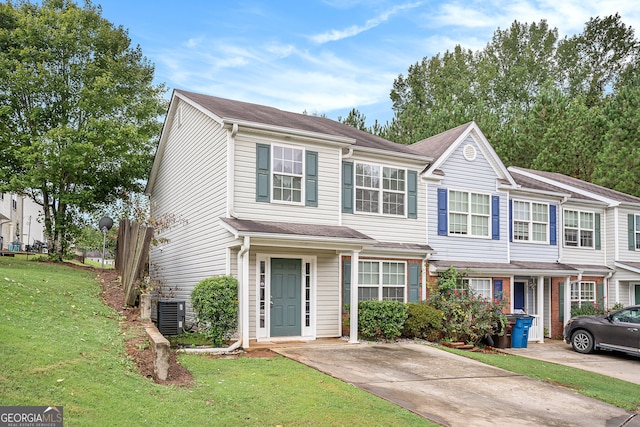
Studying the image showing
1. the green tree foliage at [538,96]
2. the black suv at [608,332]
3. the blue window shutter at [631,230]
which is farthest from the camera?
the green tree foliage at [538,96]

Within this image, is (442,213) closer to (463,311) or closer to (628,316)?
(463,311)

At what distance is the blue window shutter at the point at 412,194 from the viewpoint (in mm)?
17047

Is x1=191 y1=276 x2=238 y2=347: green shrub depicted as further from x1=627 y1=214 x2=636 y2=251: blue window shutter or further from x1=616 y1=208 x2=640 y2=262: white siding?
x1=627 y1=214 x2=636 y2=251: blue window shutter

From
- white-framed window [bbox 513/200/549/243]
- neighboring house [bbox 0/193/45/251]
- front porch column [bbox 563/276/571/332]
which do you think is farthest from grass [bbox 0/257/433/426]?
neighboring house [bbox 0/193/45/251]

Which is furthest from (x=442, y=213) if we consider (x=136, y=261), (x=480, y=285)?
(x=136, y=261)

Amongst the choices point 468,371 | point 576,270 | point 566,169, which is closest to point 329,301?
point 468,371

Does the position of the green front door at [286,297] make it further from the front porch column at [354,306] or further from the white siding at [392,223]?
the white siding at [392,223]

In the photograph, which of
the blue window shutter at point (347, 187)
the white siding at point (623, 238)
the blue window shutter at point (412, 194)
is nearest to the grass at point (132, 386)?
the blue window shutter at point (347, 187)

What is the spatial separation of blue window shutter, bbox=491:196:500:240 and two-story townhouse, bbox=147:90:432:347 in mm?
2993

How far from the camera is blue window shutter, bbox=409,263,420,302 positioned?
54.5 feet

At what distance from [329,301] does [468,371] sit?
181 inches

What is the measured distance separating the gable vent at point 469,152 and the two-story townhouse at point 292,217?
2.04 m

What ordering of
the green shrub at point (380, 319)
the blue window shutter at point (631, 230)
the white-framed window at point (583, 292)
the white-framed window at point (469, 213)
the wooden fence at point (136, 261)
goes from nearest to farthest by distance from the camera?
the wooden fence at point (136, 261)
the green shrub at point (380, 319)
the white-framed window at point (469, 213)
the white-framed window at point (583, 292)
the blue window shutter at point (631, 230)

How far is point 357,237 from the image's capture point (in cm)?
1403
